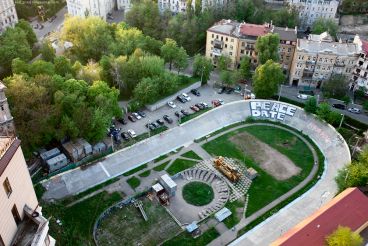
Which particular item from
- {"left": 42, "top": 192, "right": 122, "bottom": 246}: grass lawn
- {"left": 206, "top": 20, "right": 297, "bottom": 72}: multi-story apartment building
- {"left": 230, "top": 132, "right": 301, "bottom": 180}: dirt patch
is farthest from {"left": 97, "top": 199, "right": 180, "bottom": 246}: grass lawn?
{"left": 206, "top": 20, "right": 297, "bottom": 72}: multi-story apartment building

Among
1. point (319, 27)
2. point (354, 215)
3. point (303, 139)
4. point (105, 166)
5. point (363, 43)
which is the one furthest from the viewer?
point (319, 27)

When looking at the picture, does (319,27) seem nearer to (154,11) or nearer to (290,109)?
(290,109)

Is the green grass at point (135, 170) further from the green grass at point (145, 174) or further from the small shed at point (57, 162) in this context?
the small shed at point (57, 162)

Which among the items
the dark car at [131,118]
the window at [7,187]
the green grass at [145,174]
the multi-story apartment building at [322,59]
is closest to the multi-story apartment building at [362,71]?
the multi-story apartment building at [322,59]

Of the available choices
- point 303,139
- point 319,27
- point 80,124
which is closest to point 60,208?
point 80,124

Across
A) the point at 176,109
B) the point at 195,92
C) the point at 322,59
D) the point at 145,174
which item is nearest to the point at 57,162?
the point at 145,174
